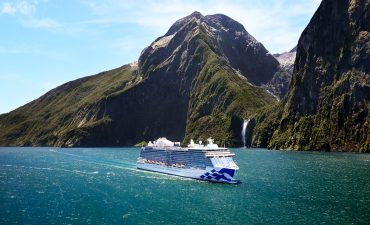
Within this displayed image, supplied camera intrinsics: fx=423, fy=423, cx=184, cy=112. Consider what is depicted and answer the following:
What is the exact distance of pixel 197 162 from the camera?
355ft

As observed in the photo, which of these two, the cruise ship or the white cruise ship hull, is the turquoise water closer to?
the white cruise ship hull

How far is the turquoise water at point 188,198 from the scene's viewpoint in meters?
66.0

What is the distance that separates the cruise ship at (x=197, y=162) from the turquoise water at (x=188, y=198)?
285 cm

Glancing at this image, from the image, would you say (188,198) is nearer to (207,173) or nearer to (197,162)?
(207,173)

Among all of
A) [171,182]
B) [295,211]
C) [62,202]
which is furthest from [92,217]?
[171,182]

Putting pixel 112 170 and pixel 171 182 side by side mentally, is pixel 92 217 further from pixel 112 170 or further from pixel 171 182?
pixel 112 170

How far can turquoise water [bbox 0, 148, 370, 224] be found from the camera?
66.0m

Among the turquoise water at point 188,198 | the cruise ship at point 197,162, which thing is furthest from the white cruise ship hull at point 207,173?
the turquoise water at point 188,198

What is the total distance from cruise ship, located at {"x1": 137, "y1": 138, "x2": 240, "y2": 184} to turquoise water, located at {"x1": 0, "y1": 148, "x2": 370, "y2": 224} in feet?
9.36

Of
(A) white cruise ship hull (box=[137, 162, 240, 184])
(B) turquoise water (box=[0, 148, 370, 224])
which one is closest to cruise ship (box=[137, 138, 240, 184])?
(A) white cruise ship hull (box=[137, 162, 240, 184])

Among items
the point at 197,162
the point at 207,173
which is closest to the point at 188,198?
the point at 207,173

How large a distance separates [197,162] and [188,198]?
25.8m

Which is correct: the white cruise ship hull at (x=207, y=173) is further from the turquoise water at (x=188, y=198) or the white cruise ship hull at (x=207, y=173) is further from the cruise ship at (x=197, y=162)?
the turquoise water at (x=188, y=198)

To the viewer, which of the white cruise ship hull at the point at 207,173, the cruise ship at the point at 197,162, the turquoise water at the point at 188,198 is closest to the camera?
the turquoise water at the point at 188,198
